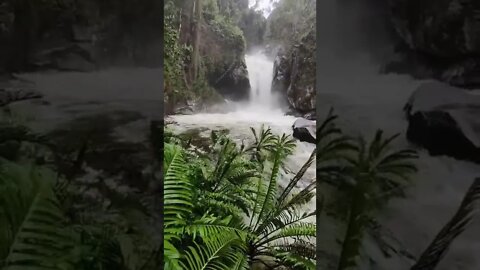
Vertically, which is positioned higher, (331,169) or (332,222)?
(331,169)

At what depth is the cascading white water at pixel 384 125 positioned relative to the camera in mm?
1599

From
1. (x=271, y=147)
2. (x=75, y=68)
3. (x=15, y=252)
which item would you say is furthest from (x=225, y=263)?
(x=75, y=68)

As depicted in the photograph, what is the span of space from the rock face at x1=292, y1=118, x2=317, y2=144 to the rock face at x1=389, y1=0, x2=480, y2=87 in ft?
2.18

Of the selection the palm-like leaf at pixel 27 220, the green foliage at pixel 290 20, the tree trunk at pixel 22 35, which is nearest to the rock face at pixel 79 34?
the tree trunk at pixel 22 35

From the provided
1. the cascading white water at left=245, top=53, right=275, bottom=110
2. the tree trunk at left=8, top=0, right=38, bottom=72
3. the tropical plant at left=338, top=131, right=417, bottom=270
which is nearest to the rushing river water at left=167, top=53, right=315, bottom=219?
the cascading white water at left=245, top=53, right=275, bottom=110

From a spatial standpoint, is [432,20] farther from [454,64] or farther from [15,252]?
[15,252]

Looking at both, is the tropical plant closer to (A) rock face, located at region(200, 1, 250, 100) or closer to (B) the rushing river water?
(B) the rushing river water

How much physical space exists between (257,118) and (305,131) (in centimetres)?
23

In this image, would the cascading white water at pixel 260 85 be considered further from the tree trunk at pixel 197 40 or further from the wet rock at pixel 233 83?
the tree trunk at pixel 197 40

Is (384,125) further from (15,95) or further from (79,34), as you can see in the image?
(15,95)

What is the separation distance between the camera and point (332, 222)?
170 centimetres

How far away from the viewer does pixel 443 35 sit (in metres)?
1.60

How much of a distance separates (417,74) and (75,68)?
114 cm

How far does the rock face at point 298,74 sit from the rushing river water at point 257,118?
1.9 inches
